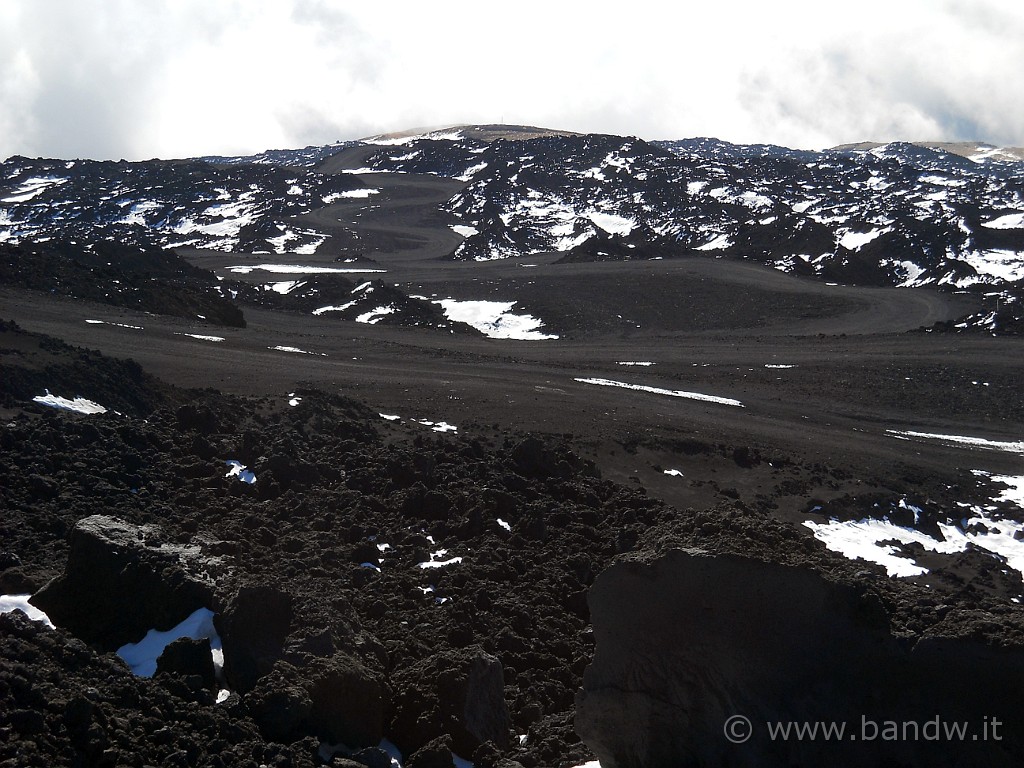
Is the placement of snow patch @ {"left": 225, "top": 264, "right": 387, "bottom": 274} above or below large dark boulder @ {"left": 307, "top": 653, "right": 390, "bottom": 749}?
above

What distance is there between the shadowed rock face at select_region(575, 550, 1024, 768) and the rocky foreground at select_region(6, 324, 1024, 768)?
2 centimetres

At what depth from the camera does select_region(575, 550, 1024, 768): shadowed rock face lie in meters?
6.87

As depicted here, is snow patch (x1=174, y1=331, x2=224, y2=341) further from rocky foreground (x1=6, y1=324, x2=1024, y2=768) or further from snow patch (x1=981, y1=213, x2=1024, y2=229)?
snow patch (x1=981, y1=213, x2=1024, y2=229)

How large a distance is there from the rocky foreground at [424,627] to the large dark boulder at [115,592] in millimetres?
23

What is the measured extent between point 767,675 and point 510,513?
789cm

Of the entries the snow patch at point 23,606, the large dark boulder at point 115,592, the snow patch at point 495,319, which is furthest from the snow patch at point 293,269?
the large dark boulder at point 115,592

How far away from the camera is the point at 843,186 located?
75.9 metres

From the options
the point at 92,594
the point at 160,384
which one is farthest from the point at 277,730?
the point at 160,384

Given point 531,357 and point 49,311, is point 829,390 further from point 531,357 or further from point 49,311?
point 49,311

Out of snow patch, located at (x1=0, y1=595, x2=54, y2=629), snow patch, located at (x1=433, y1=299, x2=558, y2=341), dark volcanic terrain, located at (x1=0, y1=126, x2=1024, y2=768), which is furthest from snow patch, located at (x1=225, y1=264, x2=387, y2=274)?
snow patch, located at (x1=0, y1=595, x2=54, y2=629)

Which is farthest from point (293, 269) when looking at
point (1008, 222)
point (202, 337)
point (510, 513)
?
point (1008, 222)

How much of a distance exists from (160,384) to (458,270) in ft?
111

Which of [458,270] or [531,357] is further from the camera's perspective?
[458,270]

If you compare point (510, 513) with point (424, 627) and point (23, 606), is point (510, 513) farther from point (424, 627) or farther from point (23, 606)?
point (23, 606)
